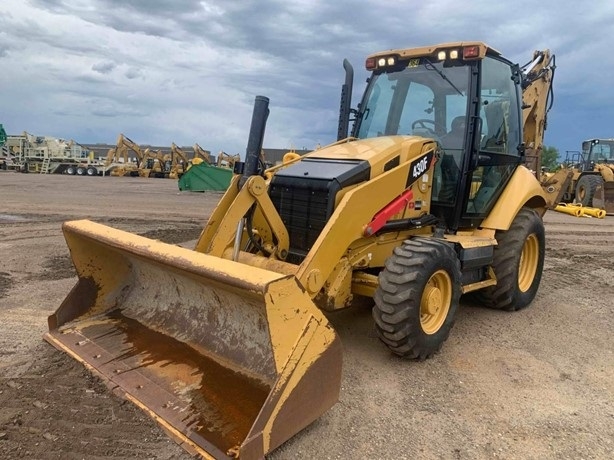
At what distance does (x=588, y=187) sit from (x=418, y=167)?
16.0 m

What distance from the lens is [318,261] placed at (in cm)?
366

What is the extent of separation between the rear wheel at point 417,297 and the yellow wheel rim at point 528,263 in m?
1.93

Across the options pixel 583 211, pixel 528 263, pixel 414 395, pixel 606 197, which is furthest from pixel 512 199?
pixel 606 197

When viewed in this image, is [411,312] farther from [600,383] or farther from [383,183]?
[600,383]

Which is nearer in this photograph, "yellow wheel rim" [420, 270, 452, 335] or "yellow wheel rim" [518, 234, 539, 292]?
"yellow wheel rim" [420, 270, 452, 335]

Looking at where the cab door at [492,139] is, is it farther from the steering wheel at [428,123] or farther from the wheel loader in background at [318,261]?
the steering wheel at [428,123]

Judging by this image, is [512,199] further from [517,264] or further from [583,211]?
[583,211]

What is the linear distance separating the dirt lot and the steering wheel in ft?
6.16

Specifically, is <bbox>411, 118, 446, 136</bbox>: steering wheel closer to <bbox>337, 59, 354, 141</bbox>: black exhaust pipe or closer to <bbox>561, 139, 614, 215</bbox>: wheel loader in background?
<bbox>337, 59, 354, 141</bbox>: black exhaust pipe

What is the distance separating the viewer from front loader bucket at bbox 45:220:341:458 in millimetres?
2781

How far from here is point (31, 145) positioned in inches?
1545

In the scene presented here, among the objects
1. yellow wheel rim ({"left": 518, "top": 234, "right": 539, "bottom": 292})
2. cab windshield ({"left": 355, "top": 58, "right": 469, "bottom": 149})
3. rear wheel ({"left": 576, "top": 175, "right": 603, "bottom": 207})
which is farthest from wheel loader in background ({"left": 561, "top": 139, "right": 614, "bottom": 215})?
cab windshield ({"left": 355, "top": 58, "right": 469, "bottom": 149})

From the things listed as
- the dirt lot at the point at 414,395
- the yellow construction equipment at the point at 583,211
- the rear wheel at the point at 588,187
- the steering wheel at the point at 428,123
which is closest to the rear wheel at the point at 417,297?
the dirt lot at the point at 414,395

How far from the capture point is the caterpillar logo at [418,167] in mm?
4465
